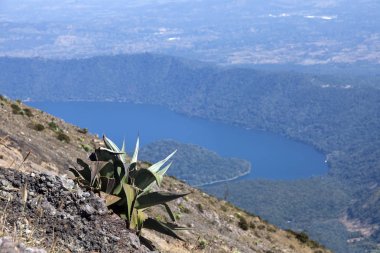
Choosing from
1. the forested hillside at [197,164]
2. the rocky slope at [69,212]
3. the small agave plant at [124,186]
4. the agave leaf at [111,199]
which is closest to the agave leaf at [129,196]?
the small agave plant at [124,186]

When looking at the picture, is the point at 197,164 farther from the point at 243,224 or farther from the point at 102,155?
the point at 102,155

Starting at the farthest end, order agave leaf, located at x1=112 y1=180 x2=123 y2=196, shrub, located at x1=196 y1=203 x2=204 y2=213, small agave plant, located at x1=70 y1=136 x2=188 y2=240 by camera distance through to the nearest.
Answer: shrub, located at x1=196 y1=203 x2=204 y2=213
agave leaf, located at x1=112 y1=180 x2=123 y2=196
small agave plant, located at x1=70 y1=136 x2=188 y2=240

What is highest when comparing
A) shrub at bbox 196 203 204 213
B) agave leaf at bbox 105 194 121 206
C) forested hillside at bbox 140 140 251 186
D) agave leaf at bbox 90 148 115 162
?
agave leaf at bbox 90 148 115 162

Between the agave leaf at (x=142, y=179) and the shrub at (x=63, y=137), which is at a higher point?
the agave leaf at (x=142, y=179)

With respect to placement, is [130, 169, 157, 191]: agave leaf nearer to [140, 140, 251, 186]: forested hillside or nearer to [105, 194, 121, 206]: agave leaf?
[105, 194, 121, 206]: agave leaf

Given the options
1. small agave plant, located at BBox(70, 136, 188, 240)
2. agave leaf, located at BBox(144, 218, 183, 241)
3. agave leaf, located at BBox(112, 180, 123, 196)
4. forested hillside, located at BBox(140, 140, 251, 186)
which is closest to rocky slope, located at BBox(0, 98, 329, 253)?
small agave plant, located at BBox(70, 136, 188, 240)

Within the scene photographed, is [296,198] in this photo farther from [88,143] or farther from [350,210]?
[88,143]

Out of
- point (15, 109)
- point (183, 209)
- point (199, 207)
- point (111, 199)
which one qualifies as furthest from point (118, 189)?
point (15, 109)

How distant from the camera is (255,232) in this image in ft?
55.8

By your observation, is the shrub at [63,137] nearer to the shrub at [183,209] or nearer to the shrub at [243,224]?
the shrub at [183,209]

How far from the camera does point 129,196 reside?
23.9 ft

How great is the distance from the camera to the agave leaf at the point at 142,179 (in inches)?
306

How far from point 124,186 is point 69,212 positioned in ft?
3.43

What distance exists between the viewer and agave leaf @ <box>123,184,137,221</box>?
7161 mm
